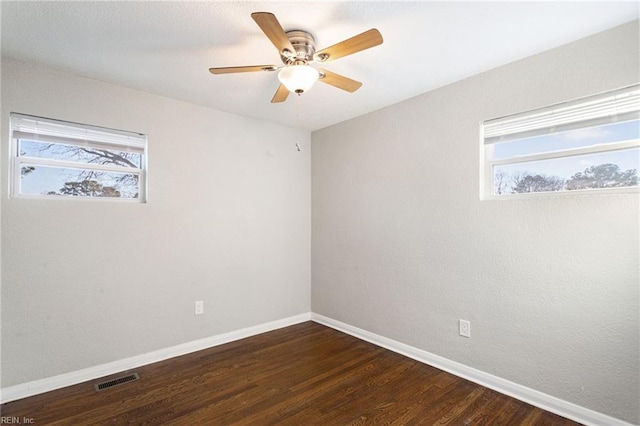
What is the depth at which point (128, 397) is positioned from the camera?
226 cm

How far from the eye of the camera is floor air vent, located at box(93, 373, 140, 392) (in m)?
2.39

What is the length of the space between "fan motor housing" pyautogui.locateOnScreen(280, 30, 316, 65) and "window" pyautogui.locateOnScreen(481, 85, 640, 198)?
154 centimetres

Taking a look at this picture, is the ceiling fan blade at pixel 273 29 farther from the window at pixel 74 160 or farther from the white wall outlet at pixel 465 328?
the white wall outlet at pixel 465 328

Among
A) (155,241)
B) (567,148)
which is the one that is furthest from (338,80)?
(155,241)

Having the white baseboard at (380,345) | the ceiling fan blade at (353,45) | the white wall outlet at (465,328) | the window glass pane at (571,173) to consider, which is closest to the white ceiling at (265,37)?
the ceiling fan blade at (353,45)

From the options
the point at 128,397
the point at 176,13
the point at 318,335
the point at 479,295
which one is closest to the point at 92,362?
the point at 128,397

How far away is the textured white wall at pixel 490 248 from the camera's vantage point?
1.90 meters

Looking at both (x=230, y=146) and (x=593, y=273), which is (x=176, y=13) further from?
(x=593, y=273)

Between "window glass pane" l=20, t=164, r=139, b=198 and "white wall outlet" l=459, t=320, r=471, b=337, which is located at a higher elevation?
"window glass pane" l=20, t=164, r=139, b=198

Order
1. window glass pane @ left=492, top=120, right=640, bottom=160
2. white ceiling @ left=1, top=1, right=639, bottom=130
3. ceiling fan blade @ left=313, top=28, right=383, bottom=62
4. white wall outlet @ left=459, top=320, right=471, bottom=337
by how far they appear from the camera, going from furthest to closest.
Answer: white wall outlet @ left=459, top=320, right=471, bottom=337
window glass pane @ left=492, top=120, right=640, bottom=160
white ceiling @ left=1, top=1, right=639, bottom=130
ceiling fan blade @ left=313, top=28, right=383, bottom=62

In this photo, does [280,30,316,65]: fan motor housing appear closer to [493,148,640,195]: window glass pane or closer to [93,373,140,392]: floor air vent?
[493,148,640,195]: window glass pane

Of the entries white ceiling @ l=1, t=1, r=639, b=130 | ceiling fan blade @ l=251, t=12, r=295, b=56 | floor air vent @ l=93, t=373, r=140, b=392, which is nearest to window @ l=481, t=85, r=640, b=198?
white ceiling @ l=1, t=1, r=639, b=130

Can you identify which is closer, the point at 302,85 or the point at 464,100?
the point at 302,85

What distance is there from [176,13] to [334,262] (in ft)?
9.36
